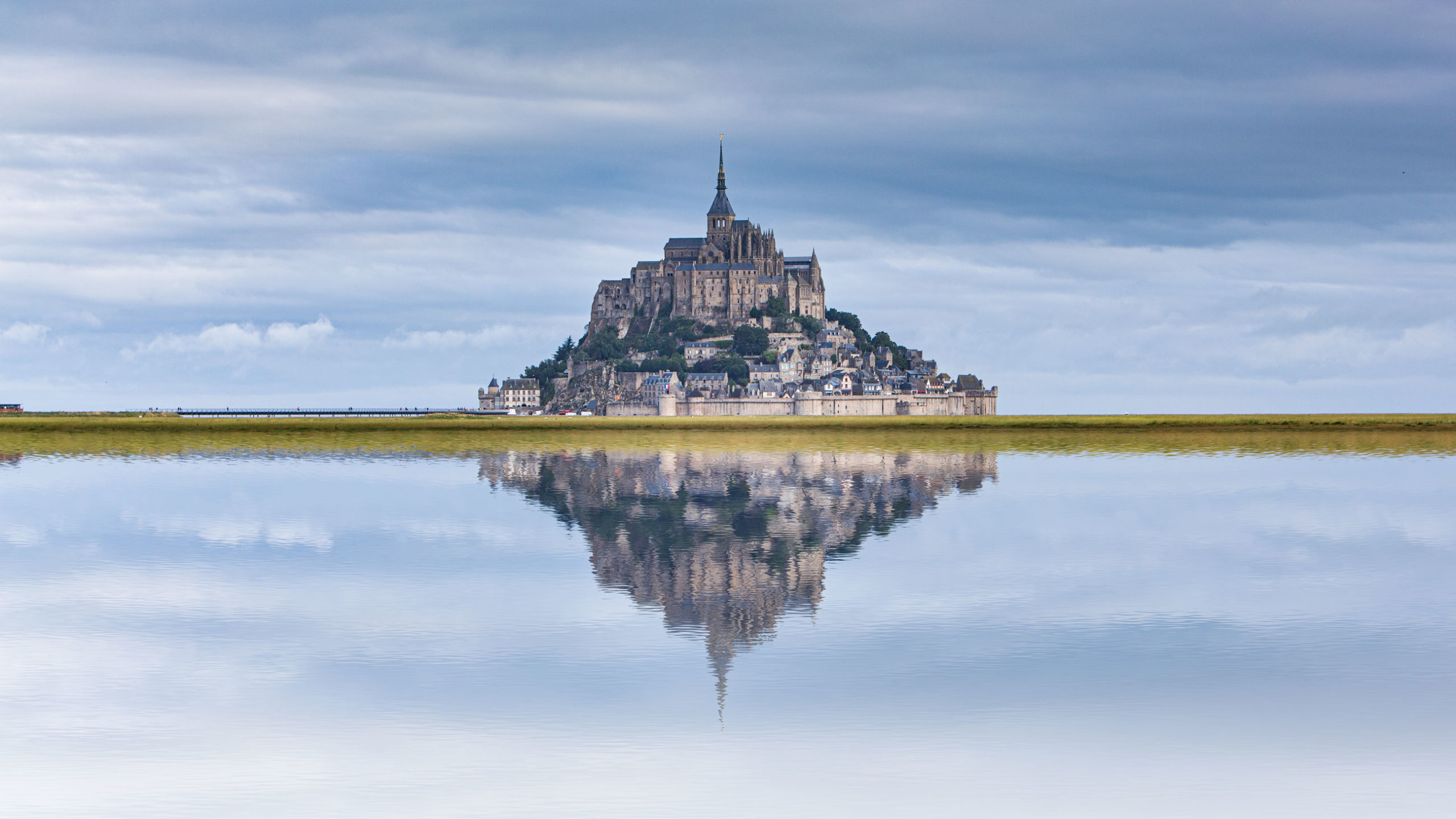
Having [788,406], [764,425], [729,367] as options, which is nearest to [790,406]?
[788,406]

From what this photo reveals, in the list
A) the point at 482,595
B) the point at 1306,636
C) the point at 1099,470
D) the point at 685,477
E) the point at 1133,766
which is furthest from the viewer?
the point at 1099,470

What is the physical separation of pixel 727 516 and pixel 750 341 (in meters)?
145

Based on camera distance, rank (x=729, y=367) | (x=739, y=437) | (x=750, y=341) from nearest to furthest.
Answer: (x=739, y=437)
(x=729, y=367)
(x=750, y=341)

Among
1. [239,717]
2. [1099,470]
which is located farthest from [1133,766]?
[1099,470]

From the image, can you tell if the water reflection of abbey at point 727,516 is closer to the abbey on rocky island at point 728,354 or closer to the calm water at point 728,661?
the calm water at point 728,661

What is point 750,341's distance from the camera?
568 ft

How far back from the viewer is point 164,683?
13.0m

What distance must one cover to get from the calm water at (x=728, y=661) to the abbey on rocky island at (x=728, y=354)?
136829 millimetres

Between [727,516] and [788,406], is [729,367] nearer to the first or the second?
[788,406]

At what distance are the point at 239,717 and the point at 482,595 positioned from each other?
21.4 ft

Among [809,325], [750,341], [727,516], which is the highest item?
[809,325]

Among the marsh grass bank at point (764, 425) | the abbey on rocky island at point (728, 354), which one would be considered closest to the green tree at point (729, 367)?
the abbey on rocky island at point (728, 354)

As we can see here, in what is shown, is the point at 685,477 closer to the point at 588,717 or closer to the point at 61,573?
the point at 61,573

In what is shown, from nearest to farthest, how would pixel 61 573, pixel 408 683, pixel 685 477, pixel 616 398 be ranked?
pixel 408 683 → pixel 61 573 → pixel 685 477 → pixel 616 398
